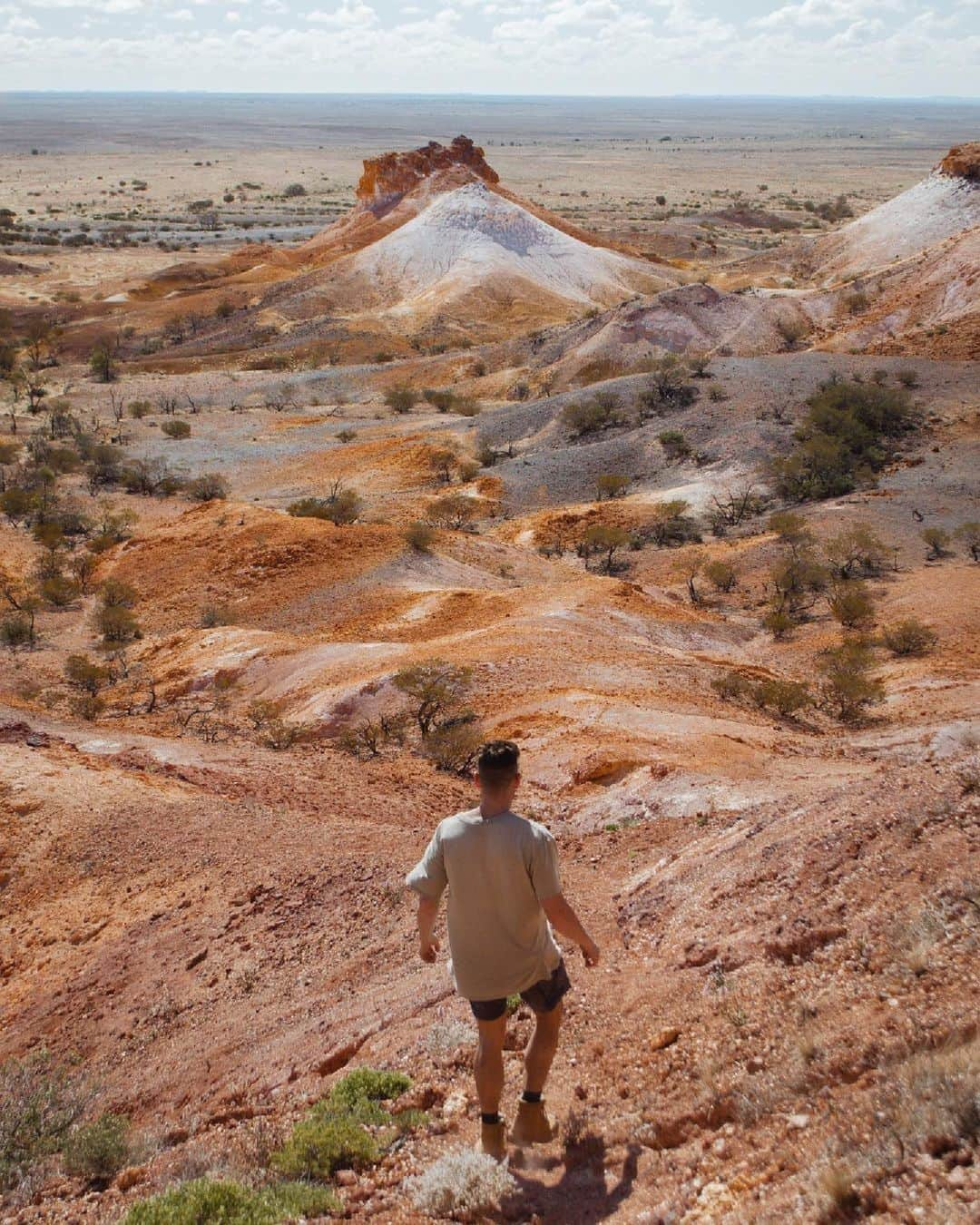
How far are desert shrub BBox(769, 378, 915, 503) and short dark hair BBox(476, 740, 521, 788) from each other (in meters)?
23.7

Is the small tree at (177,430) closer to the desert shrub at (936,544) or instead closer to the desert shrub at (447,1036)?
the desert shrub at (936,544)

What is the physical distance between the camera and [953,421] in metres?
28.0

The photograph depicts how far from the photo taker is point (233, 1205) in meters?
3.67

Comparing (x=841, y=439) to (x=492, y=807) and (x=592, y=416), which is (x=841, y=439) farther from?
(x=492, y=807)

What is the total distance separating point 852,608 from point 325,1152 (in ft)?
52.2

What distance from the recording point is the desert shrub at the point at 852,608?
17.7 m

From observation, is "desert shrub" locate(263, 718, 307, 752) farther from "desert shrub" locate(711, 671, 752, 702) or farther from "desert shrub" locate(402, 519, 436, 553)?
"desert shrub" locate(402, 519, 436, 553)

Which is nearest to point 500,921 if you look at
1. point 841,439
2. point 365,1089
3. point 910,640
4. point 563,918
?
point 563,918

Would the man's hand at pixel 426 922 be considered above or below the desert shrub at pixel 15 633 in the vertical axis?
above

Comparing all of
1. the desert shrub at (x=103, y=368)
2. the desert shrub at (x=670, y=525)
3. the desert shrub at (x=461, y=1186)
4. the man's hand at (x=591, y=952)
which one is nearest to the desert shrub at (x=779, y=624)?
the desert shrub at (x=670, y=525)

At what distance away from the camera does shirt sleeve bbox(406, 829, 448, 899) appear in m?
3.75

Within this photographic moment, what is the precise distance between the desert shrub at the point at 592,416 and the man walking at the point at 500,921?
28.7 metres

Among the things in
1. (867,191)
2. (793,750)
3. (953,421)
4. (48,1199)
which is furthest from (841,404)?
(867,191)

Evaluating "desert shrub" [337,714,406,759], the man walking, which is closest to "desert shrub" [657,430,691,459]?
"desert shrub" [337,714,406,759]
